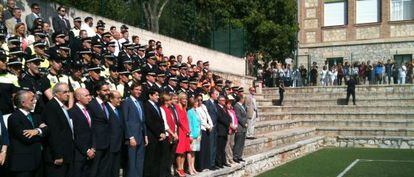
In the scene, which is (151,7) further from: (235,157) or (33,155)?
(33,155)

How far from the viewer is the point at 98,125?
8.64 m

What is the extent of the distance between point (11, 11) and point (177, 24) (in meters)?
13.3

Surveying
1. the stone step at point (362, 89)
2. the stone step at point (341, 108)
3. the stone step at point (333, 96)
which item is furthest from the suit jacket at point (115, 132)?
the stone step at point (362, 89)

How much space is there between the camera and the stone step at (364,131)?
24.8 metres

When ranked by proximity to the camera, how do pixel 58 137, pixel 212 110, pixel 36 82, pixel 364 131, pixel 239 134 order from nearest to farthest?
1. pixel 58 137
2. pixel 36 82
3. pixel 212 110
4. pixel 239 134
5. pixel 364 131

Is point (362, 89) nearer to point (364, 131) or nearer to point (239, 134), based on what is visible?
point (364, 131)

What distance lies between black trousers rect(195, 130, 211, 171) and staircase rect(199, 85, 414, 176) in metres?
4.84

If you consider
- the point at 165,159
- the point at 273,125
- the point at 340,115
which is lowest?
the point at 273,125

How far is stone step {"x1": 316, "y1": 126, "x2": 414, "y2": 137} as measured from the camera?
24781mm

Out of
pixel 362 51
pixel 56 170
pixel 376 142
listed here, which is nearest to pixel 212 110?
pixel 56 170

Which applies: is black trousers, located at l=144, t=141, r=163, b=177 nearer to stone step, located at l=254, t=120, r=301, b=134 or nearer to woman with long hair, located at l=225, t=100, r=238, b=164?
woman with long hair, located at l=225, t=100, r=238, b=164

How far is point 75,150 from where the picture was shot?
26.2ft

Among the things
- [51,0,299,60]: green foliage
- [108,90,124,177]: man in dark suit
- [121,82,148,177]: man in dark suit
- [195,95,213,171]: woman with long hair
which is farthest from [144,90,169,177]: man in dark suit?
[51,0,299,60]: green foliage

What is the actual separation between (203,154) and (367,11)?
1344 inches
